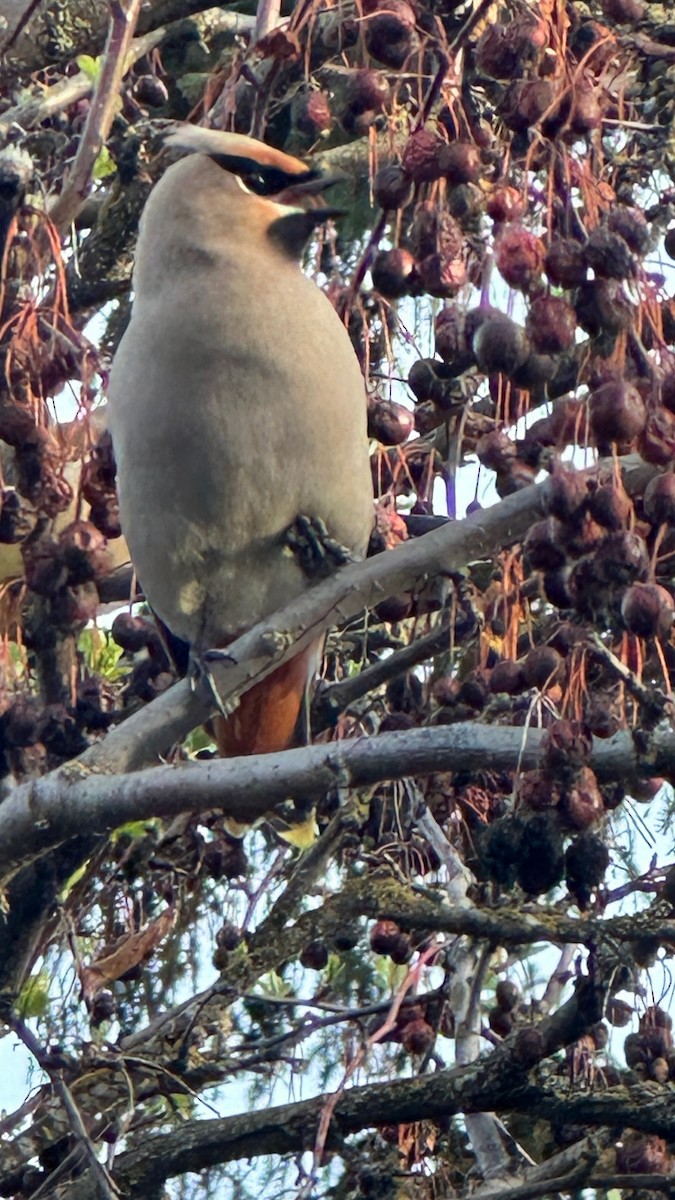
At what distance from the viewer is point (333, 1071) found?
3525 millimetres

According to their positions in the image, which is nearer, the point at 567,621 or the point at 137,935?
the point at 567,621

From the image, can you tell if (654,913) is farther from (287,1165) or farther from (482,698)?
(287,1165)

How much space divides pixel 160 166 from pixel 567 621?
64.4 inches

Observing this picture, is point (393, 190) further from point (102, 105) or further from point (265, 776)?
point (265, 776)

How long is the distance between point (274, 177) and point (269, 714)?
94 centimetres

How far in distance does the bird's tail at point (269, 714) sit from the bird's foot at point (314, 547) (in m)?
0.19

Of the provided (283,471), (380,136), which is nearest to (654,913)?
(283,471)

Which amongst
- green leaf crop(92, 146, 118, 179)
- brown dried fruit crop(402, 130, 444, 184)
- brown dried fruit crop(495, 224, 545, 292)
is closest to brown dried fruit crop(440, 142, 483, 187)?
brown dried fruit crop(402, 130, 444, 184)

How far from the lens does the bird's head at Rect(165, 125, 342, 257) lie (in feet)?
10.6

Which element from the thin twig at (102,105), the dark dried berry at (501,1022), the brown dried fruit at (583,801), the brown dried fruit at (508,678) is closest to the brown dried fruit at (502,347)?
the brown dried fruit at (508,678)

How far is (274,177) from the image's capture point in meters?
3.27

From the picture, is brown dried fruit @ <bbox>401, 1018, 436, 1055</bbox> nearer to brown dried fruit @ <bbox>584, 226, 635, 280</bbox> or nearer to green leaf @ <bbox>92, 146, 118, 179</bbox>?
brown dried fruit @ <bbox>584, 226, 635, 280</bbox>

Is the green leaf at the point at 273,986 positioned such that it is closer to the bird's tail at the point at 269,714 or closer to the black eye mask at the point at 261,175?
the bird's tail at the point at 269,714

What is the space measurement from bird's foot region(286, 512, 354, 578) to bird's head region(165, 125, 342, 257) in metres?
0.49
